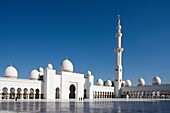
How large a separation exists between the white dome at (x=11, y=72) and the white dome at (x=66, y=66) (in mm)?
8673

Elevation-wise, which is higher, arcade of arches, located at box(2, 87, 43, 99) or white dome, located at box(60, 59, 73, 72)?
white dome, located at box(60, 59, 73, 72)

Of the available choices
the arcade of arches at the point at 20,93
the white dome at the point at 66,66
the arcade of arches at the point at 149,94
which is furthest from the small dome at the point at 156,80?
the arcade of arches at the point at 20,93

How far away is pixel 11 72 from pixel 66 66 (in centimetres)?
1015

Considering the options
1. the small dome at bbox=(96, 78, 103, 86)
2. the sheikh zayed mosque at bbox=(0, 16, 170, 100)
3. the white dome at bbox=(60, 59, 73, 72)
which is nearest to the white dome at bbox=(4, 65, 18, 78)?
the sheikh zayed mosque at bbox=(0, 16, 170, 100)

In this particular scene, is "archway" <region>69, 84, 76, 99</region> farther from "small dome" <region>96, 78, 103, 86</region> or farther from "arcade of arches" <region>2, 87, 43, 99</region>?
"small dome" <region>96, 78, 103, 86</region>

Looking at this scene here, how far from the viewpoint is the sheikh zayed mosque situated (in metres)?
37.5

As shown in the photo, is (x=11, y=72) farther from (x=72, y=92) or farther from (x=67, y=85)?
(x=72, y=92)

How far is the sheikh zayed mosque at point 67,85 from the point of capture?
37500 mm

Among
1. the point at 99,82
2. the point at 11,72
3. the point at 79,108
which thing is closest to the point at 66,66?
the point at 11,72

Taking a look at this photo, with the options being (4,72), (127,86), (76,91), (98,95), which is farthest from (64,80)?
(127,86)

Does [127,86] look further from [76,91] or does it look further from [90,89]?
[76,91]

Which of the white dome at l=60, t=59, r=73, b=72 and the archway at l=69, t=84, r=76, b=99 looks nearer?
the white dome at l=60, t=59, r=73, b=72

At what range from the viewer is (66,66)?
45.1 metres

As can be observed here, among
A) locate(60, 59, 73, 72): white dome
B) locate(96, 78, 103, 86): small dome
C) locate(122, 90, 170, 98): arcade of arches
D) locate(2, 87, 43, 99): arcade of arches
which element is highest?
locate(60, 59, 73, 72): white dome
